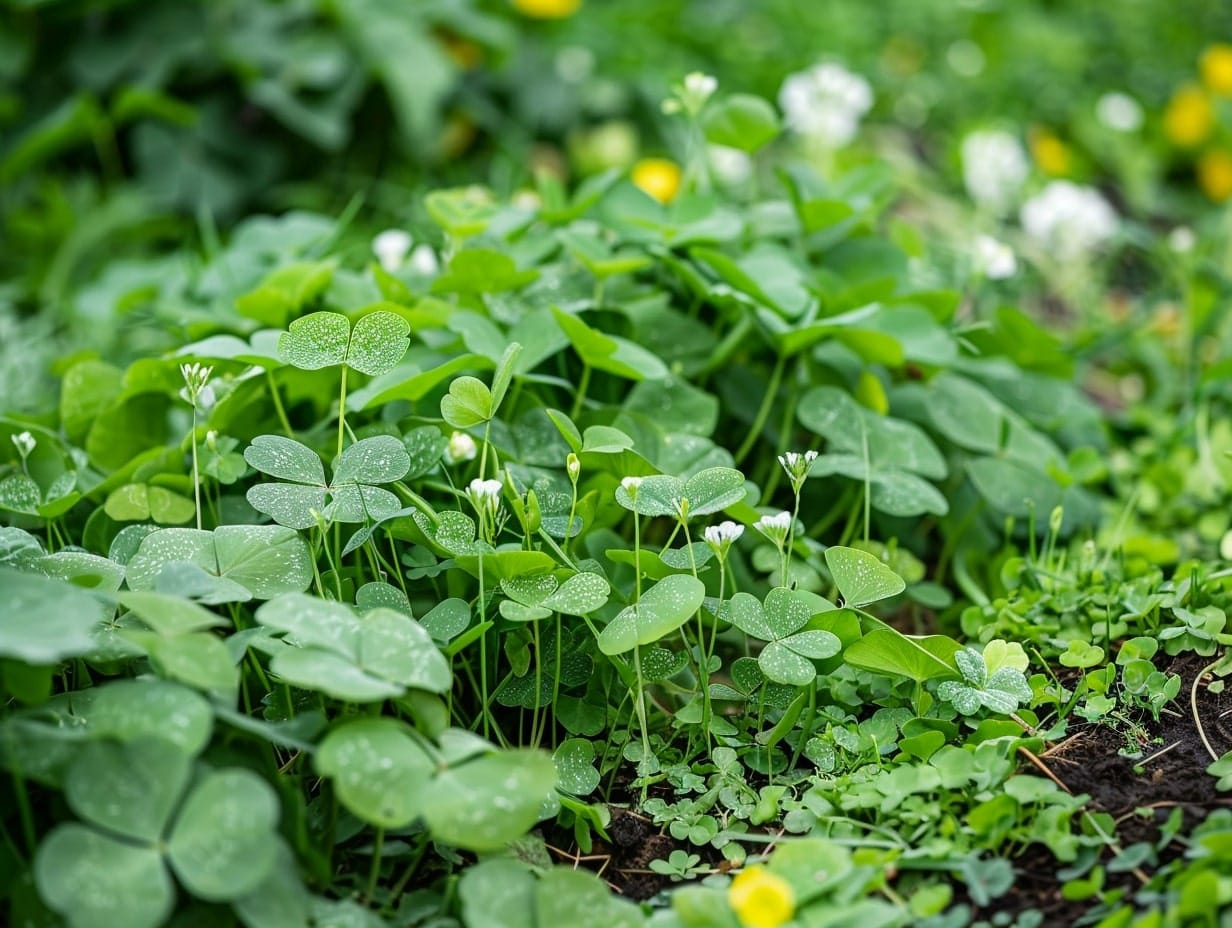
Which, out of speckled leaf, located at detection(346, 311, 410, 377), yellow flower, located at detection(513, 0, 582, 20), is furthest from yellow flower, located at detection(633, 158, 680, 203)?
speckled leaf, located at detection(346, 311, 410, 377)

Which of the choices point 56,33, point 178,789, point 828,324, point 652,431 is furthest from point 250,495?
point 56,33

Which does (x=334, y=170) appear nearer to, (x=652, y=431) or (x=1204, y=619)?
(x=652, y=431)

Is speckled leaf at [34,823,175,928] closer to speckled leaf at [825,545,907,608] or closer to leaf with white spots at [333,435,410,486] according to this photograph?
leaf with white spots at [333,435,410,486]

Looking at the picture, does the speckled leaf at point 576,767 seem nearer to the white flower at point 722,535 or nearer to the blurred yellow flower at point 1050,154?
the white flower at point 722,535

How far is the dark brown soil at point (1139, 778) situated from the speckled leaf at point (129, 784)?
0.70 m

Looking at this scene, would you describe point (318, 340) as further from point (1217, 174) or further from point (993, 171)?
point (1217, 174)

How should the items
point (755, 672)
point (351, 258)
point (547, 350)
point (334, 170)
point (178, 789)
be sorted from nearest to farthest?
point (178, 789) < point (755, 672) < point (547, 350) < point (351, 258) < point (334, 170)

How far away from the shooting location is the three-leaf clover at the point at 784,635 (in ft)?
3.60

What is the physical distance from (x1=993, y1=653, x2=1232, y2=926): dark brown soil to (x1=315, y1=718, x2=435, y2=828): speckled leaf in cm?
52

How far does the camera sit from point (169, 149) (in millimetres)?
2701

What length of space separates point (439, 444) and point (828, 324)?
49 cm

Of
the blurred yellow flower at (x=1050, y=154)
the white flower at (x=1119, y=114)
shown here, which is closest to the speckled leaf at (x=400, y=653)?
the blurred yellow flower at (x=1050, y=154)

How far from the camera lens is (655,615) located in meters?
1.09

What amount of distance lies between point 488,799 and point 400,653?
0.49 feet
